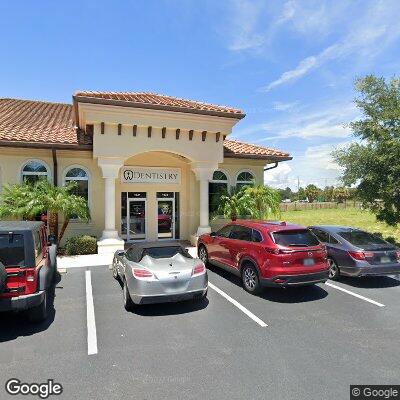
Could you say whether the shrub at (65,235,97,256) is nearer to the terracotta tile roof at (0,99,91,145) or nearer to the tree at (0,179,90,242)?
the tree at (0,179,90,242)

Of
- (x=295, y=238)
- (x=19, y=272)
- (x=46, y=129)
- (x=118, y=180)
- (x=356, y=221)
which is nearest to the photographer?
(x=19, y=272)

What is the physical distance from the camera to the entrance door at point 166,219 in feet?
50.2

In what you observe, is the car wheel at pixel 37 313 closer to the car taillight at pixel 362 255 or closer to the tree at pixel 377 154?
the car taillight at pixel 362 255

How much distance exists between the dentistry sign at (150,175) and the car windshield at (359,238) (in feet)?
27.8

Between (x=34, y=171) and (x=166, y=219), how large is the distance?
20.3 feet

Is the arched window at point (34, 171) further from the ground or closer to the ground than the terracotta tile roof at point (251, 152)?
closer to the ground

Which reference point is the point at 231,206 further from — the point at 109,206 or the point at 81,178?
the point at 81,178

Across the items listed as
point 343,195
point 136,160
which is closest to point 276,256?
A: point 136,160

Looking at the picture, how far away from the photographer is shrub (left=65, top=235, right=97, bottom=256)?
38.2 ft

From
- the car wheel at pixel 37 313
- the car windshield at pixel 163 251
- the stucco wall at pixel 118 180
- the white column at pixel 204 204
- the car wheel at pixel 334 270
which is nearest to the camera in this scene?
the car wheel at pixel 37 313

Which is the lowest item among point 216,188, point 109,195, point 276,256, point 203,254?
point 203,254

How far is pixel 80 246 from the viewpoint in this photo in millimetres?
11711

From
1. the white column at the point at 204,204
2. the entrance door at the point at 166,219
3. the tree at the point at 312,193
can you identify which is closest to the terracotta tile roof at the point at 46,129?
the white column at the point at 204,204

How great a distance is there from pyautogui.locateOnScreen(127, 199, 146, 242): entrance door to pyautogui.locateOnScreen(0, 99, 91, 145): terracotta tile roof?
3.61 m
